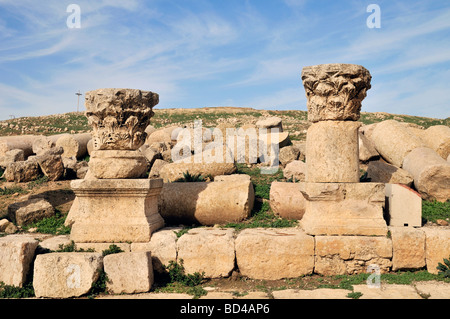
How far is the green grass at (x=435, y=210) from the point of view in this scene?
6695 mm

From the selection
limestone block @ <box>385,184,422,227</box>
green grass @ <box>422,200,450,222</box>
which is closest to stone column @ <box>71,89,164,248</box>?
limestone block @ <box>385,184,422,227</box>

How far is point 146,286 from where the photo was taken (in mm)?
4664

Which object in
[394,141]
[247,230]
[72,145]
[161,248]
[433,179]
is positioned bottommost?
[161,248]

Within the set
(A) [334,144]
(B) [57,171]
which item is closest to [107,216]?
(A) [334,144]

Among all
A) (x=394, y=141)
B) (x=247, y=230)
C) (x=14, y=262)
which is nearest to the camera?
(x=14, y=262)

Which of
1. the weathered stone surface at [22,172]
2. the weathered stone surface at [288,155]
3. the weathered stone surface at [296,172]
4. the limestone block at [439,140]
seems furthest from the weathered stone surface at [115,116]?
the limestone block at [439,140]

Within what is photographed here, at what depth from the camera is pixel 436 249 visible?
16.8ft

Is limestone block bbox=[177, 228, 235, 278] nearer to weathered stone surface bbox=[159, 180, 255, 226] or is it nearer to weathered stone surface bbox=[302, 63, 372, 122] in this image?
weathered stone surface bbox=[159, 180, 255, 226]

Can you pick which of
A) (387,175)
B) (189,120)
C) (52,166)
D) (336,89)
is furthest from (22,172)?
(189,120)

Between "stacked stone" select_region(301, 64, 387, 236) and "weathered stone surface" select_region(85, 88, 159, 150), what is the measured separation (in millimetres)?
2713

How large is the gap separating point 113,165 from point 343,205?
349cm

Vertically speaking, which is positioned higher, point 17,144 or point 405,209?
point 17,144

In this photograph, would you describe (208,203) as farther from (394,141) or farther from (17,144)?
(17,144)
